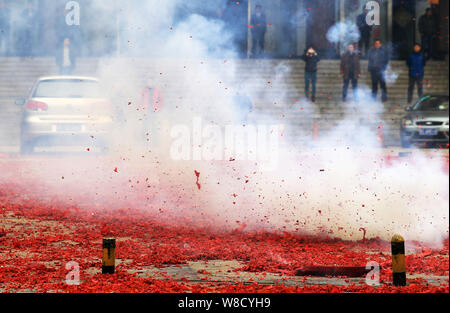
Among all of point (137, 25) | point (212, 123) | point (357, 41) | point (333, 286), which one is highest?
point (357, 41)

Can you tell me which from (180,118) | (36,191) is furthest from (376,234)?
(180,118)

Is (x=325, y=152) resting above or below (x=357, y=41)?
below

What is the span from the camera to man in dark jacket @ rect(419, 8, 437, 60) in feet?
74.2

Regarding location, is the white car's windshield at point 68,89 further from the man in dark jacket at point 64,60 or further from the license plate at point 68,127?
the man in dark jacket at point 64,60

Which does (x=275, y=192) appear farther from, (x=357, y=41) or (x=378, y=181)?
(x=357, y=41)

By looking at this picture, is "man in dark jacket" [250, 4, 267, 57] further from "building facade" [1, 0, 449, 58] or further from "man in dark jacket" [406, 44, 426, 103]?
"man in dark jacket" [406, 44, 426, 103]

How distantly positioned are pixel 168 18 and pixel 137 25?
0.53 m

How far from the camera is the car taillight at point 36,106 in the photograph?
547 inches

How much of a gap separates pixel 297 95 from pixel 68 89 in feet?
33.1

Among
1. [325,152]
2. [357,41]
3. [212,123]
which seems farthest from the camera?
[357,41]

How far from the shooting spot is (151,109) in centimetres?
1673

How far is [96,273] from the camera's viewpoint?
6070 millimetres

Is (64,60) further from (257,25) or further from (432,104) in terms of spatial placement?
(432,104)

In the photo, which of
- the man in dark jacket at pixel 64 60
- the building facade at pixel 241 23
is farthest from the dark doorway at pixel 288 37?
the man in dark jacket at pixel 64 60
